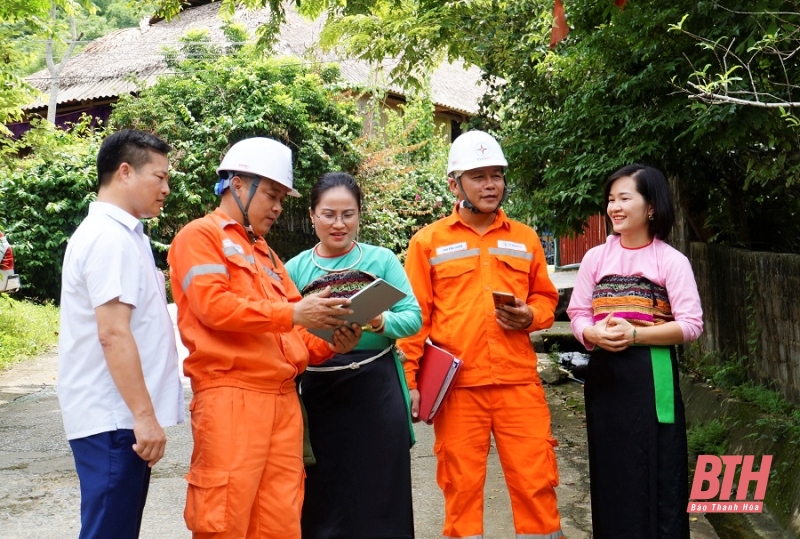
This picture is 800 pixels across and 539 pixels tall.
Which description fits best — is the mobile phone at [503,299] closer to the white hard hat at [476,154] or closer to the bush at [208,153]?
the white hard hat at [476,154]

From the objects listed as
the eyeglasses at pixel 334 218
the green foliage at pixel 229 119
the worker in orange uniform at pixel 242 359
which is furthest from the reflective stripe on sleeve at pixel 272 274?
the green foliage at pixel 229 119

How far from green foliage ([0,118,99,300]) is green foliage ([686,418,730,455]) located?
12399mm

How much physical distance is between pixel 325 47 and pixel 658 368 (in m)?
7.59

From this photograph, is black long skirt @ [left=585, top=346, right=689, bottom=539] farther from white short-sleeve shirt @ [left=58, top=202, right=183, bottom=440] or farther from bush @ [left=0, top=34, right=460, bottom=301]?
bush @ [left=0, top=34, right=460, bottom=301]

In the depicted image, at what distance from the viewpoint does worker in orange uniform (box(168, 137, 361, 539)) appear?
132 inches

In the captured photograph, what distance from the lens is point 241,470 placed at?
337cm

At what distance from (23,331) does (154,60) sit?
12.9m

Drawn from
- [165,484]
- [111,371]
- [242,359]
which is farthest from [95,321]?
[165,484]

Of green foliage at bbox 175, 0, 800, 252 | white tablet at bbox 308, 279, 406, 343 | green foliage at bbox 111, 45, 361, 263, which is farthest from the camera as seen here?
green foliage at bbox 111, 45, 361, 263

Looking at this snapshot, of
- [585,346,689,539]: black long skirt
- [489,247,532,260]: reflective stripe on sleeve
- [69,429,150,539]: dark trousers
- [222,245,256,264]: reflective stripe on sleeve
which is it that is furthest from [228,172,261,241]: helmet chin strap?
[585,346,689,539]: black long skirt

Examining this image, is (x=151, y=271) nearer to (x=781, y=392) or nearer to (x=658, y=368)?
(x=658, y=368)

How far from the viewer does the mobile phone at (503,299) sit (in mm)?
4074

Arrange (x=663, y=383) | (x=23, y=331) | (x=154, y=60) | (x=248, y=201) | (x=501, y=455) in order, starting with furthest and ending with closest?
(x=154, y=60)
(x=23, y=331)
(x=501, y=455)
(x=663, y=383)
(x=248, y=201)

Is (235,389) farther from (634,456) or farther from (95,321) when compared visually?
(634,456)
